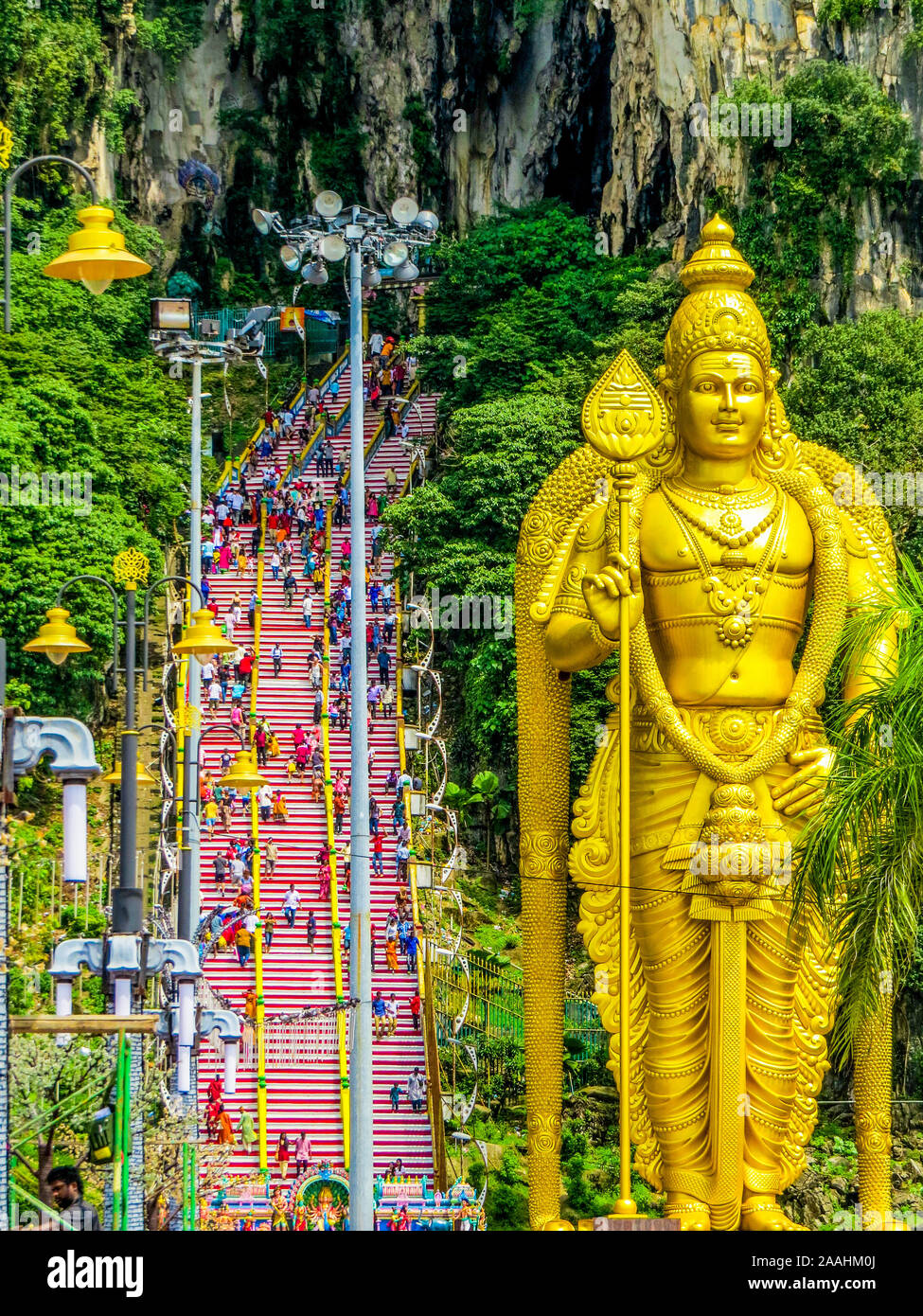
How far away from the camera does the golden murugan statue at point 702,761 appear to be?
18703 mm

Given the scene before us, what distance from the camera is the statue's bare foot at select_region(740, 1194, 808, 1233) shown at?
18328 millimetres

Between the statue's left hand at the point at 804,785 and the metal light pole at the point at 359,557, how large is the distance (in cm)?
312

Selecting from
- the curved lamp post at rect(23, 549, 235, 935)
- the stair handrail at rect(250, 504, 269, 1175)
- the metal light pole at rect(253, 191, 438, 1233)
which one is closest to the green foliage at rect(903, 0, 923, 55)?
the stair handrail at rect(250, 504, 269, 1175)

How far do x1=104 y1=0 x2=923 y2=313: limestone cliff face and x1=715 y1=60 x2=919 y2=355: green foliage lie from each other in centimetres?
35

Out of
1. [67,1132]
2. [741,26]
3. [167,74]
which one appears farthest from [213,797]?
[167,74]

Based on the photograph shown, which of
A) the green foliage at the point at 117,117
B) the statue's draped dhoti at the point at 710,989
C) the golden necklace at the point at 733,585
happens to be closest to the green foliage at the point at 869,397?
the golden necklace at the point at 733,585

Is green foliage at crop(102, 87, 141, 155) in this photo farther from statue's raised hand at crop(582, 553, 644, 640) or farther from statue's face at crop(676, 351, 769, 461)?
statue's raised hand at crop(582, 553, 644, 640)

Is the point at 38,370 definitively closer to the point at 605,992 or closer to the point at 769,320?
the point at 769,320

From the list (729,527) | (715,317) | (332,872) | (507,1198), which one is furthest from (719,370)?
(332,872)

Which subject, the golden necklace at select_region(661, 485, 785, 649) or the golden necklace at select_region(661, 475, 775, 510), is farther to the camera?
the golden necklace at select_region(661, 475, 775, 510)

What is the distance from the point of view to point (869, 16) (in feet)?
118

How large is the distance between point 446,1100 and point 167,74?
98.1ft

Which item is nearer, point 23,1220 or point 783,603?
point 783,603

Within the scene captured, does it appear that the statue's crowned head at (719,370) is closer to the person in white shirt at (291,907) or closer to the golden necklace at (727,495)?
the golden necklace at (727,495)
